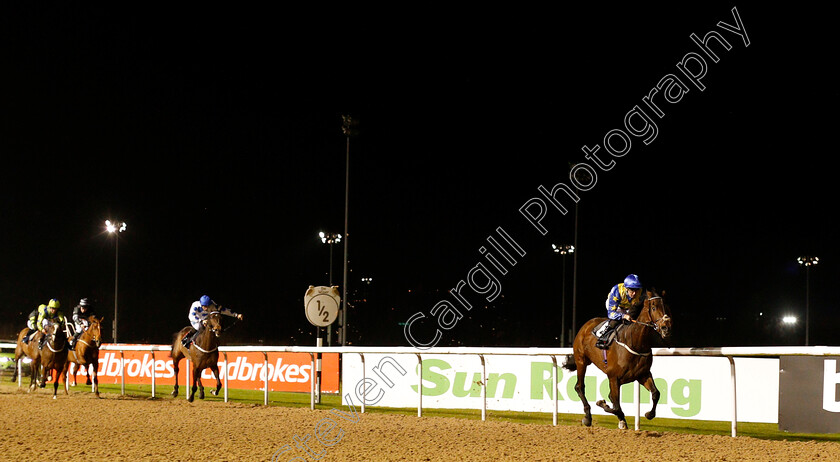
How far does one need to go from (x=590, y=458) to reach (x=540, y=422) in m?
3.62

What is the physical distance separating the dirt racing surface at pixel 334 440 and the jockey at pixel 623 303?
3.54ft

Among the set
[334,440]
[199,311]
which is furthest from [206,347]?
[334,440]

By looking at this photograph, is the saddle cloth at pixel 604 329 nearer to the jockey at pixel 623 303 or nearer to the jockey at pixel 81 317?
the jockey at pixel 623 303

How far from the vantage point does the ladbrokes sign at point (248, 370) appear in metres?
15.7

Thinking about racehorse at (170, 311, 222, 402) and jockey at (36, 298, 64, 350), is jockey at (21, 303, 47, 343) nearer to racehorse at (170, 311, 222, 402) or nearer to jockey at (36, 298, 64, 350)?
jockey at (36, 298, 64, 350)

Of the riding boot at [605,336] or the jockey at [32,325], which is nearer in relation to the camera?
the riding boot at [605,336]

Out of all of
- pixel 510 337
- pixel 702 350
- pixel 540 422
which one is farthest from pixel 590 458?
pixel 510 337

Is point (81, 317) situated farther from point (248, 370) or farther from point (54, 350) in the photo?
point (248, 370)

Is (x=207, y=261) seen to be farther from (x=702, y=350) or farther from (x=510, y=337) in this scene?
(x=702, y=350)

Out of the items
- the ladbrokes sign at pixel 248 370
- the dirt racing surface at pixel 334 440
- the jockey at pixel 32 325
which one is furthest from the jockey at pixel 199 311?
the jockey at pixel 32 325

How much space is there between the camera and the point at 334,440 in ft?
27.5

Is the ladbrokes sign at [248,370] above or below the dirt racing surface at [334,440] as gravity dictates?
below

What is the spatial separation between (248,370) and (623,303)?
33.7 ft

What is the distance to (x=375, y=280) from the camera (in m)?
→ 63.1
